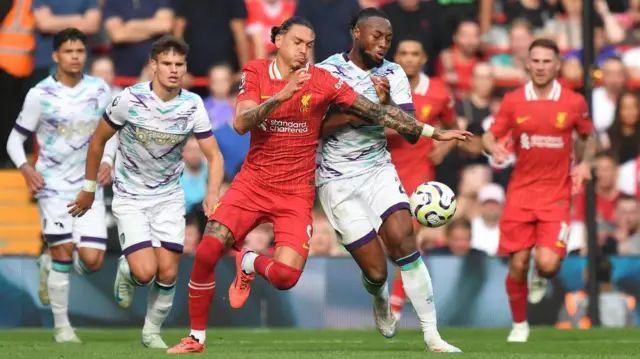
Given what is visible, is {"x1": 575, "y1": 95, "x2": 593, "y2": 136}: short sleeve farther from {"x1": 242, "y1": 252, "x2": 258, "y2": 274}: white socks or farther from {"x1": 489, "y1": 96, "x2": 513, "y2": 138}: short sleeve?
{"x1": 242, "y1": 252, "x2": 258, "y2": 274}: white socks

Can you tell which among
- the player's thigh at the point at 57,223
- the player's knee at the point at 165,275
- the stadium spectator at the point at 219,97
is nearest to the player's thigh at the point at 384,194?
the player's knee at the point at 165,275

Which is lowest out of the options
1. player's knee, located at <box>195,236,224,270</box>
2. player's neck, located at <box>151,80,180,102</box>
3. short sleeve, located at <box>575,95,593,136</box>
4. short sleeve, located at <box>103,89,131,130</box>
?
player's knee, located at <box>195,236,224,270</box>

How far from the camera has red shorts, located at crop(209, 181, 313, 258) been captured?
34.0 ft

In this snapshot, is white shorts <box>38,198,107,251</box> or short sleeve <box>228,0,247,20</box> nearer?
white shorts <box>38,198,107,251</box>

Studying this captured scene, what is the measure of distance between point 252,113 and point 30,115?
3.68m

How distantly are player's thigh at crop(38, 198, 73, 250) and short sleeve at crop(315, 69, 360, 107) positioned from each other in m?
3.53

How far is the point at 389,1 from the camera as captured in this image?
16969 mm

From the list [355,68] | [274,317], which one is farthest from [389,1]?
[355,68]

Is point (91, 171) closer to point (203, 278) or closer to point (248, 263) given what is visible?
point (203, 278)

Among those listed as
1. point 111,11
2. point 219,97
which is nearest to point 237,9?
point 219,97

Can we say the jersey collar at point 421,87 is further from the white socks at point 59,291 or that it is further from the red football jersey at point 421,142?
the white socks at point 59,291

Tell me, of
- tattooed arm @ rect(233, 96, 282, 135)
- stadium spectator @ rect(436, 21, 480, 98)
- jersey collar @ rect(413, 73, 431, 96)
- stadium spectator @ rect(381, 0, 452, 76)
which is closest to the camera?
tattooed arm @ rect(233, 96, 282, 135)

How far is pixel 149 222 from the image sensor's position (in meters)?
11.8

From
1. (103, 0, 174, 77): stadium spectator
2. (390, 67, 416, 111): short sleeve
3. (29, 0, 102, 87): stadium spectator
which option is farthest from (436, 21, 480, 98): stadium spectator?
(390, 67, 416, 111): short sleeve
